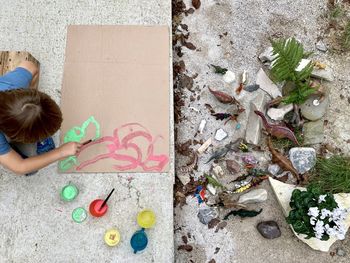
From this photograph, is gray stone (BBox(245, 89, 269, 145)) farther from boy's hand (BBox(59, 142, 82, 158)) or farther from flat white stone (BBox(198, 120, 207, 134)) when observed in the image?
boy's hand (BBox(59, 142, 82, 158))

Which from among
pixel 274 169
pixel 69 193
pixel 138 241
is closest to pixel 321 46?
pixel 274 169

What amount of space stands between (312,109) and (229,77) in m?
0.61

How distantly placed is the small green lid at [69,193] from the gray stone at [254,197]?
1.03 meters

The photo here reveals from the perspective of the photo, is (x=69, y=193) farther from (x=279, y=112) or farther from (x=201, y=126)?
(x=279, y=112)

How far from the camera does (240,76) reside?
3047mm

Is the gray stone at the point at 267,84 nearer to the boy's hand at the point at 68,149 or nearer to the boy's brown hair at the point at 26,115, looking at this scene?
the boy's hand at the point at 68,149

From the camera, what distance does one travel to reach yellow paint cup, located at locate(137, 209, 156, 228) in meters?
2.52

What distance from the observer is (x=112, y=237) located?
2.51m

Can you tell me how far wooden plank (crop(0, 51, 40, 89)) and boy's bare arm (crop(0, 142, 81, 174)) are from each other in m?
0.57

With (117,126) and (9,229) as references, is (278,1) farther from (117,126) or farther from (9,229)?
(9,229)

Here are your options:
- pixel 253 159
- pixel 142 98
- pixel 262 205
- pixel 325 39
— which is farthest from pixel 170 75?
pixel 325 39

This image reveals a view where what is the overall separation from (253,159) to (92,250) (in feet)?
3.89

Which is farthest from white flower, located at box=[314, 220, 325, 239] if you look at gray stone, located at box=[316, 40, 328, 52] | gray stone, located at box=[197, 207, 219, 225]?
gray stone, located at box=[316, 40, 328, 52]

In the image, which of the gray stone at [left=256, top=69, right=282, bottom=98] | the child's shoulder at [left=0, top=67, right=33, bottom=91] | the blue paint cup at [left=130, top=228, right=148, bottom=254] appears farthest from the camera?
the gray stone at [left=256, top=69, right=282, bottom=98]
